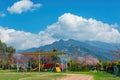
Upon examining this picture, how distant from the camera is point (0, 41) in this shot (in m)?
103

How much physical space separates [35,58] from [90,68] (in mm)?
13697

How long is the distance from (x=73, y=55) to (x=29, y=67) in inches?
1136

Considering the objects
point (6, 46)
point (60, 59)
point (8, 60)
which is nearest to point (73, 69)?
point (60, 59)

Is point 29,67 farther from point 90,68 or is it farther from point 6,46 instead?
point 6,46

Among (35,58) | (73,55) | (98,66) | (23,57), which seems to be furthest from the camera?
(73,55)

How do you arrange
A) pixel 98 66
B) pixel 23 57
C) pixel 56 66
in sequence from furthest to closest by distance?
pixel 23 57, pixel 98 66, pixel 56 66

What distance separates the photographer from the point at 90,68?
253ft

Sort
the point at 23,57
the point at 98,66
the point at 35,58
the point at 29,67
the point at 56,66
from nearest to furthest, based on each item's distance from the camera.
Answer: the point at 56,66 → the point at 29,67 → the point at 98,66 → the point at 35,58 → the point at 23,57

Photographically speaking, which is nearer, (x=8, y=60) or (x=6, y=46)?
(x=8, y=60)

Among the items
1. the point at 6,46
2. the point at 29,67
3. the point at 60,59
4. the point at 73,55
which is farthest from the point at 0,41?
the point at 60,59

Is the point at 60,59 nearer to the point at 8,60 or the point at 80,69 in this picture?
the point at 80,69

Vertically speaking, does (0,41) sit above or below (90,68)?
above

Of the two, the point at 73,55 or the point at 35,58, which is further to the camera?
the point at 73,55

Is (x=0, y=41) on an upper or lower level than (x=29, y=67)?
upper
